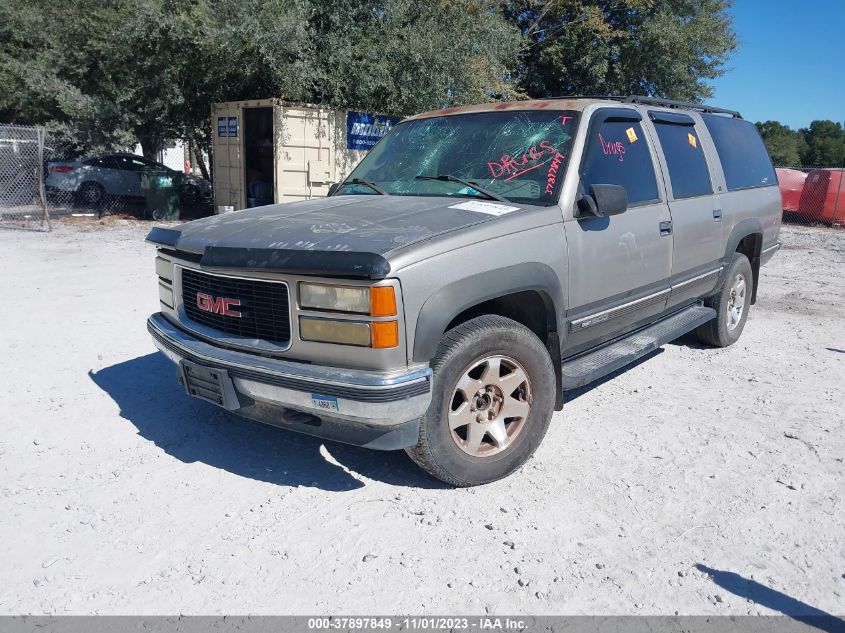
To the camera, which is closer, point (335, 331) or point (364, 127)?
point (335, 331)

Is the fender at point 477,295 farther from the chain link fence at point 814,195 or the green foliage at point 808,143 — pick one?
the green foliage at point 808,143

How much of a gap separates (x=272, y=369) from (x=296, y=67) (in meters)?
11.6

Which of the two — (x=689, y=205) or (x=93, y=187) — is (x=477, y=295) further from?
(x=93, y=187)

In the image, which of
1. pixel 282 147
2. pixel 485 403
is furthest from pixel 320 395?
pixel 282 147

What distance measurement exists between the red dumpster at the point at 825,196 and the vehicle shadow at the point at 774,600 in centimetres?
1854

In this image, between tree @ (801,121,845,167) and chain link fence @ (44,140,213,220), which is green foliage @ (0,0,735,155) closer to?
chain link fence @ (44,140,213,220)

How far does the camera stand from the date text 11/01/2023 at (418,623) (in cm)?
252

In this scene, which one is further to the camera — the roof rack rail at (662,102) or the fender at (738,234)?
the fender at (738,234)

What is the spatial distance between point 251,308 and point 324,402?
25.8 inches

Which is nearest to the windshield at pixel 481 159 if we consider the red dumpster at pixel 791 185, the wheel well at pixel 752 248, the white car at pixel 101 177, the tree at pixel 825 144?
the wheel well at pixel 752 248

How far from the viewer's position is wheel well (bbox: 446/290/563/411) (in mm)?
3676

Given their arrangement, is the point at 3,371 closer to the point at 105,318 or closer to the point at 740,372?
the point at 105,318

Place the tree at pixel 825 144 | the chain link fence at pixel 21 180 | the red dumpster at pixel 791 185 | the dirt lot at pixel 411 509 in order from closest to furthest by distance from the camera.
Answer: the dirt lot at pixel 411 509
the chain link fence at pixel 21 180
the red dumpster at pixel 791 185
the tree at pixel 825 144

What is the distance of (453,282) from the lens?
10.3 ft
